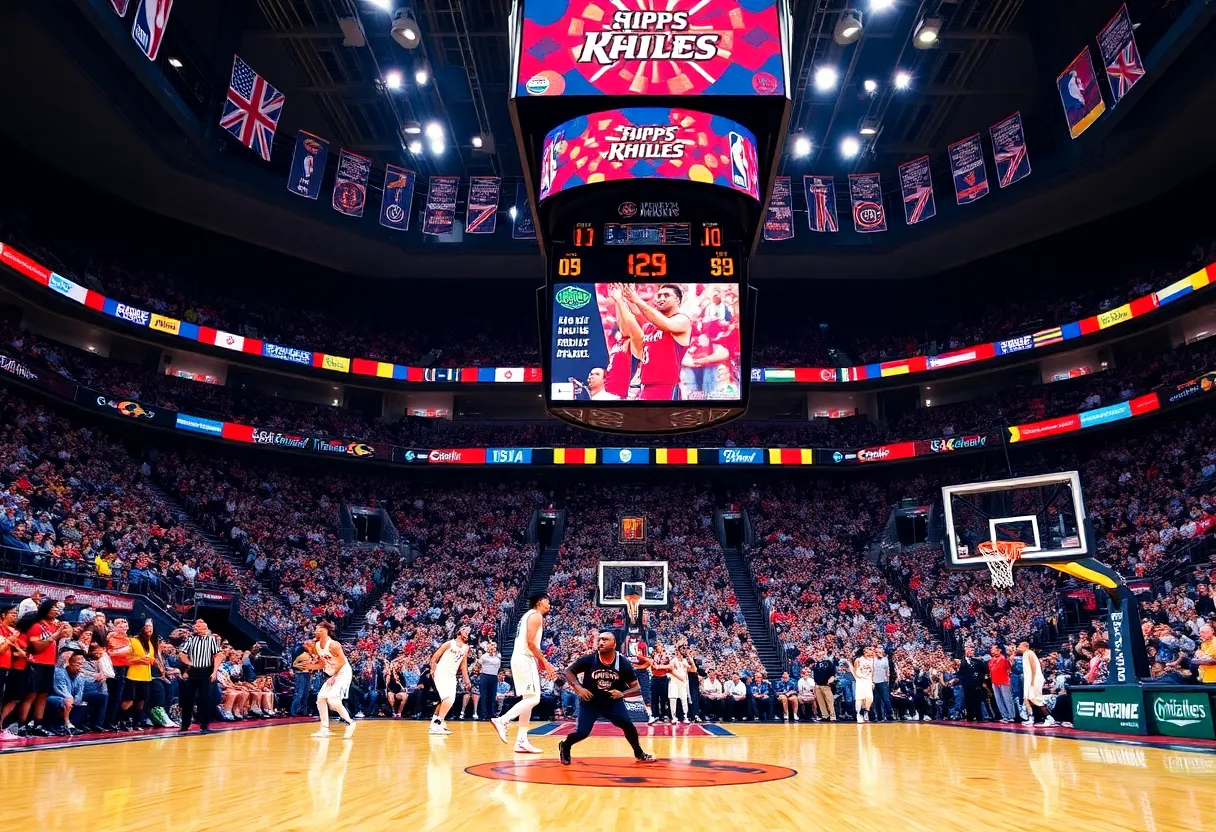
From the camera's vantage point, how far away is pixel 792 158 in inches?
1341

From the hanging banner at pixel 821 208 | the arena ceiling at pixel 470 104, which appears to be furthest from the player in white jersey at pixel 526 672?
the hanging banner at pixel 821 208

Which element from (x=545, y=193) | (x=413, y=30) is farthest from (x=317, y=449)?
(x=545, y=193)

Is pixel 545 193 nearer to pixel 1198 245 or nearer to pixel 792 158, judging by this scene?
pixel 792 158

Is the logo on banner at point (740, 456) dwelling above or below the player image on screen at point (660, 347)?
above

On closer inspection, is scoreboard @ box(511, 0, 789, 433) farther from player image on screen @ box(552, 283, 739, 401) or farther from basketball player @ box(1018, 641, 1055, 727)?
basketball player @ box(1018, 641, 1055, 727)

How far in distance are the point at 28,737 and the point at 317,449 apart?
78.0 ft

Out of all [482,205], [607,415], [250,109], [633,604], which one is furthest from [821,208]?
[250,109]

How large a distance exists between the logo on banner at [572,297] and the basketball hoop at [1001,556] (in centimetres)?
1033

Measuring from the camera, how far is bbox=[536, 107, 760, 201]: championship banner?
14.4 meters

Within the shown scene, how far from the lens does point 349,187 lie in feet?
93.8

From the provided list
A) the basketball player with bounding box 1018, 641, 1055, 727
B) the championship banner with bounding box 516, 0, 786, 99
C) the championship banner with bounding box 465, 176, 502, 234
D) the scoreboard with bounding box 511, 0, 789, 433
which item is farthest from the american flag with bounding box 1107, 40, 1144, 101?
the championship banner with bounding box 465, 176, 502, 234

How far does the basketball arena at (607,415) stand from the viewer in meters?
10.8

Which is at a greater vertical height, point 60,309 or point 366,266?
point 366,266

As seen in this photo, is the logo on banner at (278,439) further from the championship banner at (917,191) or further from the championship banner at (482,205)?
the championship banner at (917,191)
